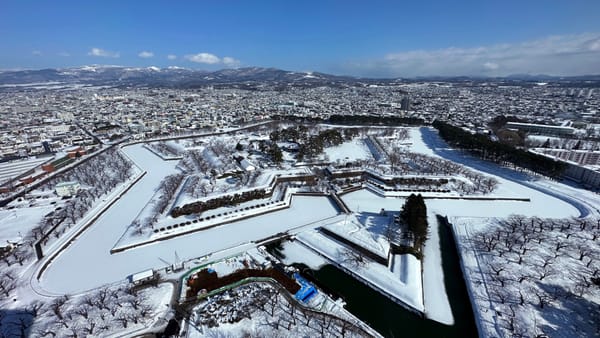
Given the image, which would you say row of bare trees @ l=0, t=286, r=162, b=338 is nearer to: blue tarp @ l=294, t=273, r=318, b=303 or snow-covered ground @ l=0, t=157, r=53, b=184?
blue tarp @ l=294, t=273, r=318, b=303

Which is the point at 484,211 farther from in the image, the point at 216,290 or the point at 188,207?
the point at 188,207

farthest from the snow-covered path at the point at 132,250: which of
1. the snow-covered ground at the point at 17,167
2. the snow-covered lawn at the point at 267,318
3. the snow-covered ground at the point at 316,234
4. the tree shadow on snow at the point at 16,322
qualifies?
the snow-covered ground at the point at 17,167

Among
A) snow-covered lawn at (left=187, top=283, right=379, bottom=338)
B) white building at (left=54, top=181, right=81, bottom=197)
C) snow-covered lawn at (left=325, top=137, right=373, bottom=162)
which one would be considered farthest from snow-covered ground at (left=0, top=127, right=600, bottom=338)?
snow-covered lawn at (left=325, top=137, right=373, bottom=162)

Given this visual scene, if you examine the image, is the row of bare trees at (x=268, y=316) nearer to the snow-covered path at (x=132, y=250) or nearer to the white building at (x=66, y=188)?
the snow-covered path at (x=132, y=250)

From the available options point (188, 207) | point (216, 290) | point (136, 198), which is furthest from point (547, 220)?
point (136, 198)

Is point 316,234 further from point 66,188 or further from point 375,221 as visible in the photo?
point 66,188

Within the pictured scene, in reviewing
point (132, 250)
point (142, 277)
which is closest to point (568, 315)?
point (142, 277)
